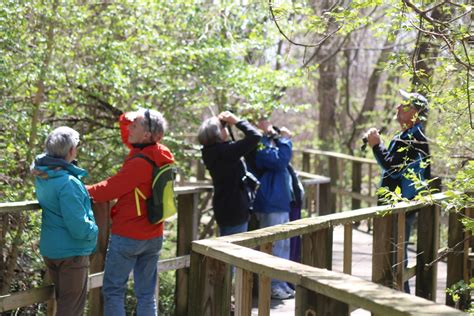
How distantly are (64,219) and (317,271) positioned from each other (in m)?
2.06

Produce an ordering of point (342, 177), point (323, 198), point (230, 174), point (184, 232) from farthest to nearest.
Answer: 1. point (342, 177)
2. point (323, 198)
3. point (230, 174)
4. point (184, 232)

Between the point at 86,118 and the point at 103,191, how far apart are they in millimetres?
3357

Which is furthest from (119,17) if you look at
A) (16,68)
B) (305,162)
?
(305,162)

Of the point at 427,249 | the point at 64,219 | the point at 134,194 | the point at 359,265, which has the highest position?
the point at 134,194

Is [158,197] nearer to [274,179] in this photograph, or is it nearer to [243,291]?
[243,291]

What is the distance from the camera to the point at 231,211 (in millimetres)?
6262

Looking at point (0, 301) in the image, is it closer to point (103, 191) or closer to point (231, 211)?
point (103, 191)

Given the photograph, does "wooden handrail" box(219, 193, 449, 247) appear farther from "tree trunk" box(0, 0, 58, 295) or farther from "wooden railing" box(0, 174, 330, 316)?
"tree trunk" box(0, 0, 58, 295)

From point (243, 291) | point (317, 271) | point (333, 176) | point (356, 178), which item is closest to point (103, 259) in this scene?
point (243, 291)

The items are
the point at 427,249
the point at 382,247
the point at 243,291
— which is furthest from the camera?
the point at 427,249

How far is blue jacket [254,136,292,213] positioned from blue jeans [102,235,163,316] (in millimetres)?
1931

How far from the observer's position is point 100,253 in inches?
202

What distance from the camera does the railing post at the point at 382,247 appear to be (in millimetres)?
4965

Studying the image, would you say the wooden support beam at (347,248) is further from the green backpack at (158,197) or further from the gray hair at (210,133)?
the gray hair at (210,133)
